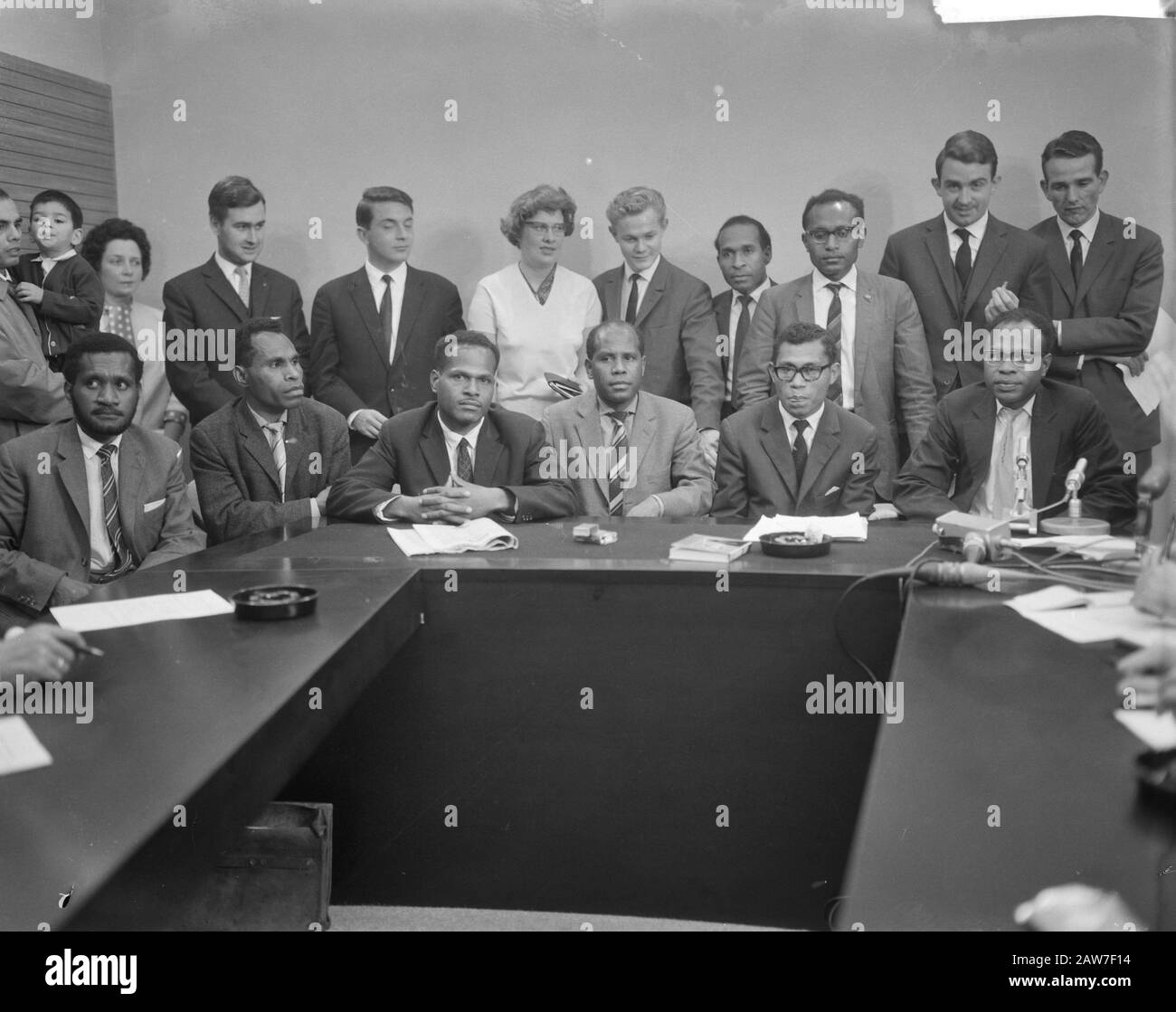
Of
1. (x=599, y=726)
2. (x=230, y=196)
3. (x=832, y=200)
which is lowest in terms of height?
(x=599, y=726)

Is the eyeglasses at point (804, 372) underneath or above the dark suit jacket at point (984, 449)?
above

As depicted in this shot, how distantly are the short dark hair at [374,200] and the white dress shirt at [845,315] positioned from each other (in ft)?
4.95

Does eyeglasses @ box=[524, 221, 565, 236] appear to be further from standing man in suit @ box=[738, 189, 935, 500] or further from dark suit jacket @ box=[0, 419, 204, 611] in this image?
dark suit jacket @ box=[0, 419, 204, 611]

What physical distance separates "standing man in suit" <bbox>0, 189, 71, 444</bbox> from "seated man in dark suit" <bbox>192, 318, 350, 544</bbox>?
70cm

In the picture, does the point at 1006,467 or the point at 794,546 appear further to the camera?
the point at 1006,467

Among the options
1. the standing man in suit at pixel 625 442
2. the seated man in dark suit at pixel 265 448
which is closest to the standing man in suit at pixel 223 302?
the seated man in dark suit at pixel 265 448

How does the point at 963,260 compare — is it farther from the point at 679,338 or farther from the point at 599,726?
the point at 599,726

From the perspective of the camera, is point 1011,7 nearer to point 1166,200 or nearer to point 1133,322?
point 1166,200

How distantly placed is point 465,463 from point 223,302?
1377 mm

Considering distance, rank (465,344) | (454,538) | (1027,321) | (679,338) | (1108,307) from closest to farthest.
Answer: (454,538) < (465,344) < (1027,321) < (1108,307) < (679,338)

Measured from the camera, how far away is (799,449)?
3.30 metres

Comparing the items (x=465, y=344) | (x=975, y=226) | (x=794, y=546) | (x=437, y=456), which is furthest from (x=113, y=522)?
(x=975, y=226)

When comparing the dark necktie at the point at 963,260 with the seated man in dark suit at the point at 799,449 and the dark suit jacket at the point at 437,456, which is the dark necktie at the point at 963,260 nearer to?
the seated man in dark suit at the point at 799,449

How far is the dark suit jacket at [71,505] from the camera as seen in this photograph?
2.99 metres
